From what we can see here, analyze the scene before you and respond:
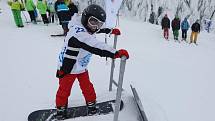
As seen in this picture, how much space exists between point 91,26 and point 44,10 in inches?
384

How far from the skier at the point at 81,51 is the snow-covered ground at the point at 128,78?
561mm

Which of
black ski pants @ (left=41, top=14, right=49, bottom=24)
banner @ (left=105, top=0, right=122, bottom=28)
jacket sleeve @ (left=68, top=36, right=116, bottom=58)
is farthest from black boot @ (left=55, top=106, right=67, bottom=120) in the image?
black ski pants @ (left=41, top=14, right=49, bottom=24)

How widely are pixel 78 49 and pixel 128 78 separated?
122 inches

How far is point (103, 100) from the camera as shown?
16.2 ft

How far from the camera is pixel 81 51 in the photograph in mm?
3891

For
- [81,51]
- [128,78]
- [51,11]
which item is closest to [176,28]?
[51,11]

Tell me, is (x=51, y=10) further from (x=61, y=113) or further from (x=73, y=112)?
(x=61, y=113)

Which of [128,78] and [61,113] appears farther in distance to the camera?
[128,78]

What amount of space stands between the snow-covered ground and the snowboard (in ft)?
0.59

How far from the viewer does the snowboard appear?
4.37 meters

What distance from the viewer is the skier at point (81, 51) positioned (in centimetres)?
351

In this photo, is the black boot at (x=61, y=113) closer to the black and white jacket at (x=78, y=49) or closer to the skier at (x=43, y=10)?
the black and white jacket at (x=78, y=49)

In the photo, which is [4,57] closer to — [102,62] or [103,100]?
[102,62]

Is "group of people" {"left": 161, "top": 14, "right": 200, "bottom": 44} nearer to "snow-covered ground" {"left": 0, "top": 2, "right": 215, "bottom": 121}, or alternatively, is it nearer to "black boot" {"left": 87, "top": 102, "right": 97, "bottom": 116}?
"snow-covered ground" {"left": 0, "top": 2, "right": 215, "bottom": 121}
